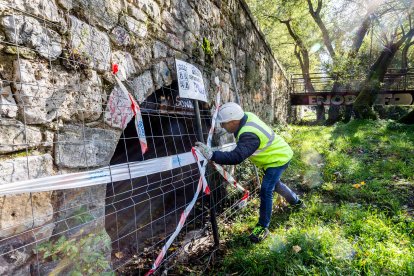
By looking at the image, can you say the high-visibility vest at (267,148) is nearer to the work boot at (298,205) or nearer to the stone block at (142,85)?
the work boot at (298,205)

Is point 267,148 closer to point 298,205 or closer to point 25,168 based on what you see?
point 298,205

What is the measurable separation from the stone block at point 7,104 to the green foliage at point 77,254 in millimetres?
777

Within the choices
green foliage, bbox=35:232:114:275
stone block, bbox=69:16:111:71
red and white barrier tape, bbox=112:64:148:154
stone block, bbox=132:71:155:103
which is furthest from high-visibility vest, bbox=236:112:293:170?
→ green foliage, bbox=35:232:114:275

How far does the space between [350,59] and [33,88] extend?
1517cm

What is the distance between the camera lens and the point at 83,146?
1.98m

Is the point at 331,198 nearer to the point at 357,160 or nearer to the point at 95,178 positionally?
the point at 357,160

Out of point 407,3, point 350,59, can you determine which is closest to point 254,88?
point 407,3

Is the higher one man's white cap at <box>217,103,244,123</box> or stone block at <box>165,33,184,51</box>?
stone block at <box>165,33,184,51</box>

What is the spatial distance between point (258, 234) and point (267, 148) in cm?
95

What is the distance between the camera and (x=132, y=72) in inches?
Result: 96.8

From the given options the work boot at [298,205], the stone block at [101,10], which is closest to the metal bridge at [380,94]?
the work boot at [298,205]

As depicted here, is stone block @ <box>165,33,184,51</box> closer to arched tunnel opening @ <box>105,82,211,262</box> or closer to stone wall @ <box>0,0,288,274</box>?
stone wall @ <box>0,0,288,274</box>

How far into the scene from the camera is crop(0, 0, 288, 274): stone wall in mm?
1568

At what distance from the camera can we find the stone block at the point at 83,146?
1854mm
